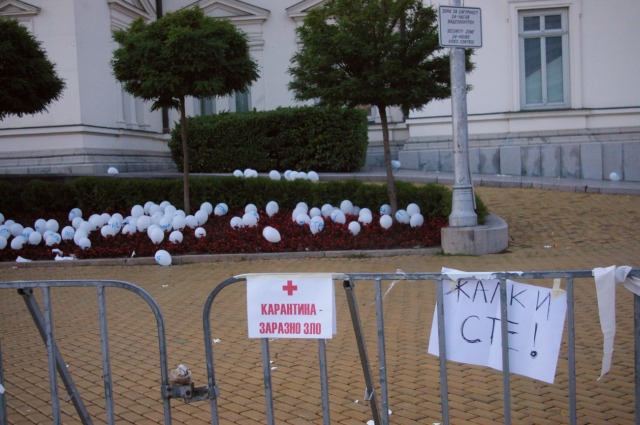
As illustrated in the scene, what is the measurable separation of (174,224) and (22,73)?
4352 mm

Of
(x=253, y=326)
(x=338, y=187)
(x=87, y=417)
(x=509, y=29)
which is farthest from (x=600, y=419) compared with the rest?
(x=509, y=29)

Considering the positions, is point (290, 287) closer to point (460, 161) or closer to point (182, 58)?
point (460, 161)

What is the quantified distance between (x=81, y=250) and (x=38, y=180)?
401cm

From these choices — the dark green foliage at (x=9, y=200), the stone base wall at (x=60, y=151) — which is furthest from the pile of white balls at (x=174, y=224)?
the stone base wall at (x=60, y=151)

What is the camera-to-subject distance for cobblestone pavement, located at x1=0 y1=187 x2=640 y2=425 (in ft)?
17.6

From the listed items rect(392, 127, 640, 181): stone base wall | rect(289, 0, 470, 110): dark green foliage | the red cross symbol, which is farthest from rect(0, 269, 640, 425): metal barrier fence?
rect(392, 127, 640, 181): stone base wall

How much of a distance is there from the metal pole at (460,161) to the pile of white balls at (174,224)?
0.99m

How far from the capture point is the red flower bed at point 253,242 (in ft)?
41.4

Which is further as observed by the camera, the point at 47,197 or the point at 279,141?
the point at 279,141

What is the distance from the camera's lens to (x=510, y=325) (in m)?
4.10

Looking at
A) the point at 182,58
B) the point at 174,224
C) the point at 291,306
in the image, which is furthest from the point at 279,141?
the point at 291,306

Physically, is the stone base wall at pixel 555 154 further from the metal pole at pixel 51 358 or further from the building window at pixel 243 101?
the metal pole at pixel 51 358

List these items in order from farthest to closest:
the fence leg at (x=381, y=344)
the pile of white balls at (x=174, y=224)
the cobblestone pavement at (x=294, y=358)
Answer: the pile of white balls at (x=174, y=224), the cobblestone pavement at (x=294, y=358), the fence leg at (x=381, y=344)

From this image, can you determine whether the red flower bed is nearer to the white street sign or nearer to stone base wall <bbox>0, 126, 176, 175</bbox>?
the white street sign
